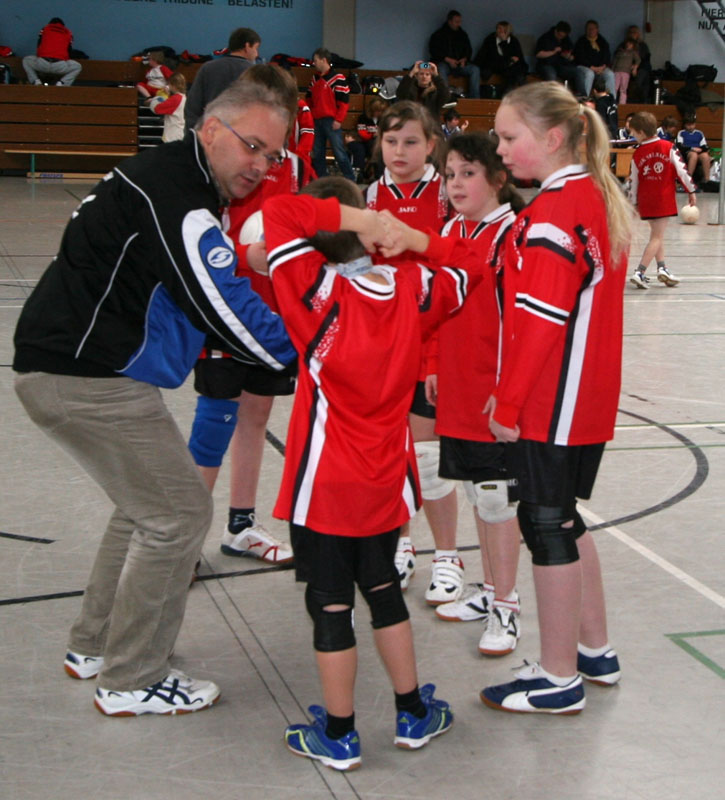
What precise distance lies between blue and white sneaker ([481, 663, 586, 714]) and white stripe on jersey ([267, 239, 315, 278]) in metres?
1.28

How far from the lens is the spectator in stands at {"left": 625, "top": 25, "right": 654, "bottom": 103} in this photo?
22359 mm

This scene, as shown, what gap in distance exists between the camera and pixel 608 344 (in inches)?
106

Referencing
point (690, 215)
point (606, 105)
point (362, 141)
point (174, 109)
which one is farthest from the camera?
point (606, 105)

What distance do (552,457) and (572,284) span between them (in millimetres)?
437

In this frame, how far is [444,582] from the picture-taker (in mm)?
3475

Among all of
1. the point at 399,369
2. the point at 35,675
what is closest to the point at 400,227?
the point at 399,369

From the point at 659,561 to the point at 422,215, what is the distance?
156 cm

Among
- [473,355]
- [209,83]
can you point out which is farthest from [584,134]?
[209,83]

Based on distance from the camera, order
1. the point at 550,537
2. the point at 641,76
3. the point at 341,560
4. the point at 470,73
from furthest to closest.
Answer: the point at 641,76 < the point at 470,73 < the point at 550,537 < the point at 341,560

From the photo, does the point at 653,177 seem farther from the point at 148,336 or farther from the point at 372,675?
the point at 148,336

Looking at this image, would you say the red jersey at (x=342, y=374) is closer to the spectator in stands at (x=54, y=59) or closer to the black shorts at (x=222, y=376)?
the black shorts at (x=222, y=376)

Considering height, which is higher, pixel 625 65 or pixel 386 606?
pixel 625 65

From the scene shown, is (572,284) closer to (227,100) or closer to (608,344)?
(608,344)

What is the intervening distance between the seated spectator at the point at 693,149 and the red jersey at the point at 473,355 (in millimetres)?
18428
